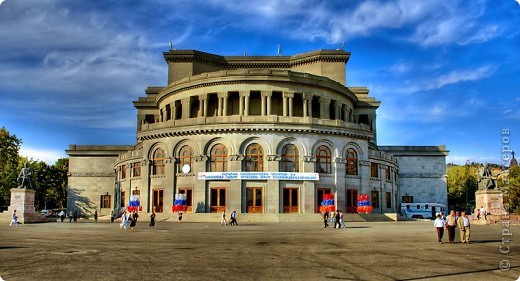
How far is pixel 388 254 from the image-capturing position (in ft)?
57.2

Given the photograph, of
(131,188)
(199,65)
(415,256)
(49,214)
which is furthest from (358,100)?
(415,256)

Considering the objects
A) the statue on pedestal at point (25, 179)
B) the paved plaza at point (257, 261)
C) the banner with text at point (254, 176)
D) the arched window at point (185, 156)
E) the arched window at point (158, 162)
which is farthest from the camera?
the arched window at point (158, 162)

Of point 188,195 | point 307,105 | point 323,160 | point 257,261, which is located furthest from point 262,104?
point 257,261

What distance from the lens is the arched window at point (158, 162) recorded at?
5210 cm

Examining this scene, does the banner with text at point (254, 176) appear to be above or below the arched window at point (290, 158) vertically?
below

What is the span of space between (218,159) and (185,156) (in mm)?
3926

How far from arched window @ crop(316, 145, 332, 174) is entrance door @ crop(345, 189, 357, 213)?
380cm

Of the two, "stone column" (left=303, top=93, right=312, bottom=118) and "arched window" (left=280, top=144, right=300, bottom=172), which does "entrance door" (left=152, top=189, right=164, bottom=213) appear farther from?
"stone column" (left=303, top=93, right=312, bottom=118)

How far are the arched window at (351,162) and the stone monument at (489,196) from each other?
44.1 ft

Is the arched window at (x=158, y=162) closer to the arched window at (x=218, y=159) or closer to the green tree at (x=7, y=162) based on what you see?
the arched window at (x=218, y=159)

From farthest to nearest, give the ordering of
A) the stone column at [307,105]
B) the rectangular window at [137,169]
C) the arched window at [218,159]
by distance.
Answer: the rectangular window at [137,169] → the stone column at [307,105] → the arched window at [218,159]

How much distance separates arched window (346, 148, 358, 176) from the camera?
5200 centimetres

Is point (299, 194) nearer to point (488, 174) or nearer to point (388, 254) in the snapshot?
point (488, 174)

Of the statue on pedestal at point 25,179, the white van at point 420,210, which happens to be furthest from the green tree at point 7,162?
the white van at point 420,210
